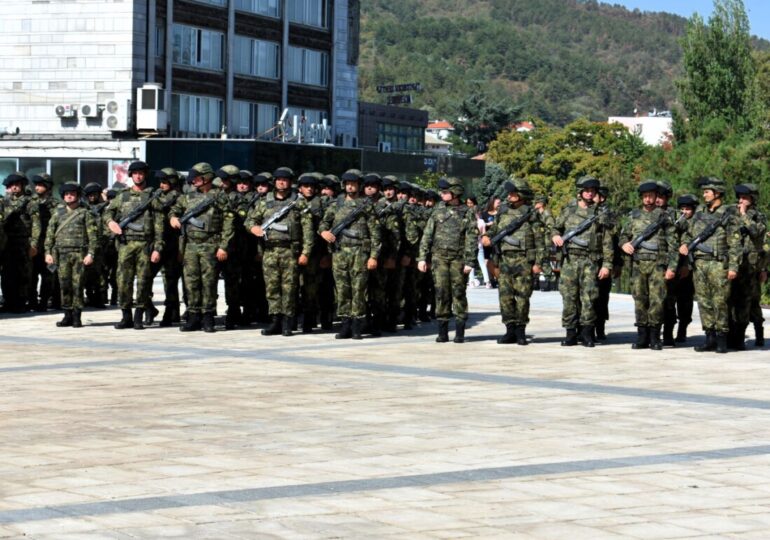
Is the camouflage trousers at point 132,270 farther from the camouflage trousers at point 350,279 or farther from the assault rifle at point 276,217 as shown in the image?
the camouflage trousers at point 350,279

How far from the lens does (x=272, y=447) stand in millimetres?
11133

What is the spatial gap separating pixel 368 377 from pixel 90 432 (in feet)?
14.6

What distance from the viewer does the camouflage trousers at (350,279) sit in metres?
20.4

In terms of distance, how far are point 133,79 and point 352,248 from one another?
35.4 m

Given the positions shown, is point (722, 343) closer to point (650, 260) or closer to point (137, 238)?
point (650, 260)

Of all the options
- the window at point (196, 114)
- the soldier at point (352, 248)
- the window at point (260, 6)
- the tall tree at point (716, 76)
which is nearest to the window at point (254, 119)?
the window at point (196, 114)

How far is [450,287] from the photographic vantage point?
20047 millimetres

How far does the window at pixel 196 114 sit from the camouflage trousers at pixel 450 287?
39253 millimetres

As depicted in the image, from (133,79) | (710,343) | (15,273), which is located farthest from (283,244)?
(133,79)

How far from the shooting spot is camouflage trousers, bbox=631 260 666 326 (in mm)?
19250

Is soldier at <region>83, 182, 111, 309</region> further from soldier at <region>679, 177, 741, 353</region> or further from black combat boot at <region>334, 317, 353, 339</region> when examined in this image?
soldier at <region>679, 177, 741, 353</region>

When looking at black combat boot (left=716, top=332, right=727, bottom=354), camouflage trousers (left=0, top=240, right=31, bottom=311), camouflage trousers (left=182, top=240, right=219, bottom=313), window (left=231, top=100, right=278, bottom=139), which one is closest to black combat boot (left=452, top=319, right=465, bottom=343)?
black combat boot (left=716, top=332, right=727, bottom=354)

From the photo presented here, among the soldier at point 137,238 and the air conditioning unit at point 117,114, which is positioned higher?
the air conditioning unit at point 117,114

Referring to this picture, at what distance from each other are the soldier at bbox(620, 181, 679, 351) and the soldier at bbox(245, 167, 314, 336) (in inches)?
157
